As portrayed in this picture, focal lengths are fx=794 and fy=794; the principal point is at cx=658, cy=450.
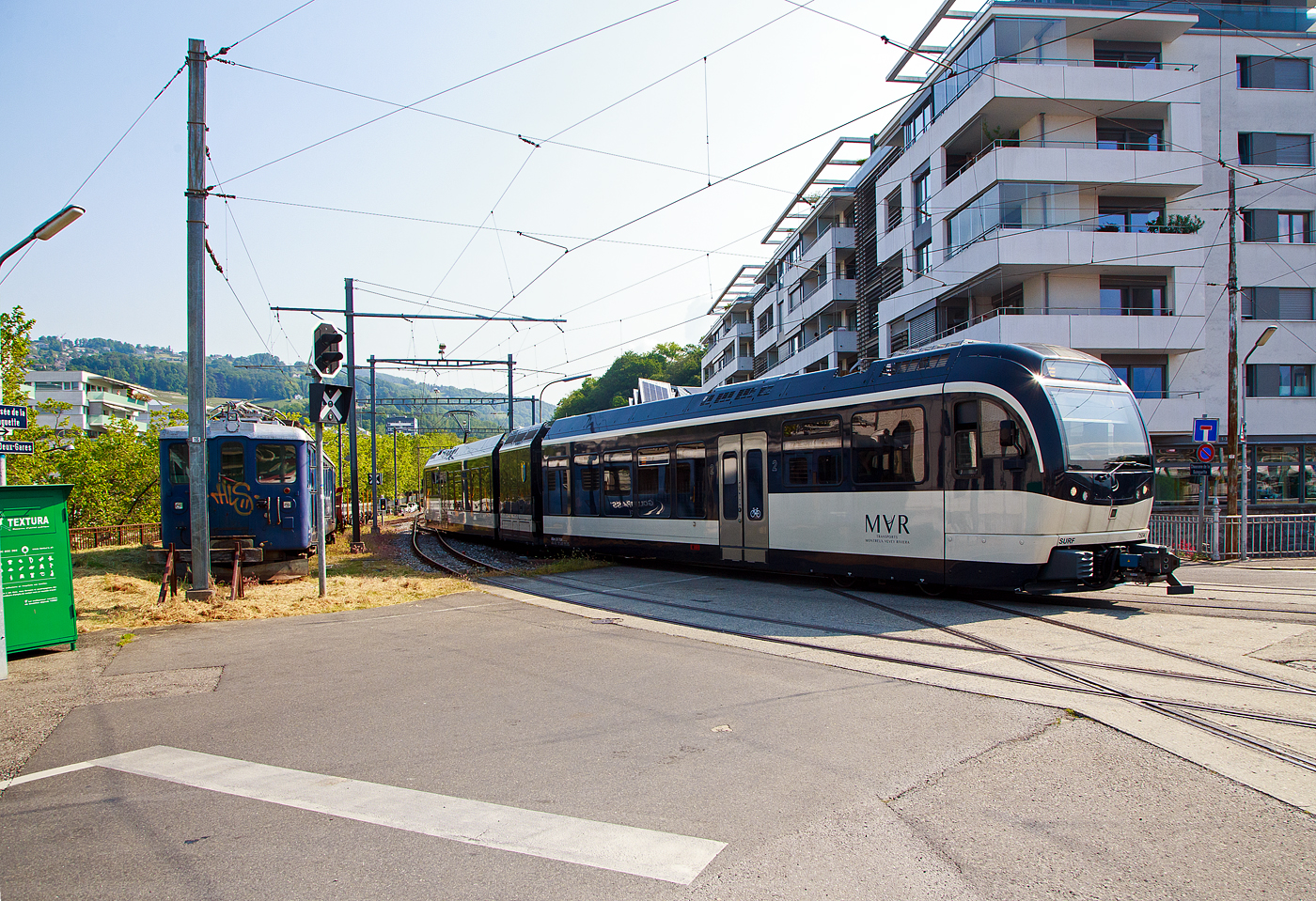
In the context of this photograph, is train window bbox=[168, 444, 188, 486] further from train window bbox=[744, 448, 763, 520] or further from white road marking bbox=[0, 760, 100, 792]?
white road marking bbox=[0, 760, 100, 792]

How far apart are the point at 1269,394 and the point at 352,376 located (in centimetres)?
3273

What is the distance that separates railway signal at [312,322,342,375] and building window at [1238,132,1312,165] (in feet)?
107

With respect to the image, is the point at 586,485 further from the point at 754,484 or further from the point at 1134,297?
the point at 1134,297

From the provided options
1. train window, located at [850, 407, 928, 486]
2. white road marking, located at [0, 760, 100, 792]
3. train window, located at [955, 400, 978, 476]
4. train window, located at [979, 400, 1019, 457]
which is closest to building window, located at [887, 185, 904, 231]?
train window, located at [850, 407, 928, 486]

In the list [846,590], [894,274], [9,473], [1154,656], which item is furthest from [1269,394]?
[9,473]

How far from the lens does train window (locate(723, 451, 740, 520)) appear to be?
1319 cm

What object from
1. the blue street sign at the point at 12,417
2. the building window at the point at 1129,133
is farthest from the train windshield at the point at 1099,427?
the building window at the point at 1129,133

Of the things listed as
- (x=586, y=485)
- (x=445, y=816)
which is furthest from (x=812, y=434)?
(x=445, y=816)

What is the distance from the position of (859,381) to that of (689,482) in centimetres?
411

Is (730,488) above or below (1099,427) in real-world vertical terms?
below

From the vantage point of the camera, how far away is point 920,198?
104 ft

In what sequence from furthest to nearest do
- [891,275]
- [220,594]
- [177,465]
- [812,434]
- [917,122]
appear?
[891,275] → [917,122] → [177,465] → [220,594] → [812,434]

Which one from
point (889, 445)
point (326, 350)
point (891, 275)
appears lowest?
point (889, 445)

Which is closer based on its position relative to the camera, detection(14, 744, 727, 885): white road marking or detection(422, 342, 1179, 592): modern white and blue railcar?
detection(14, 744, 727, 885): white road marking
